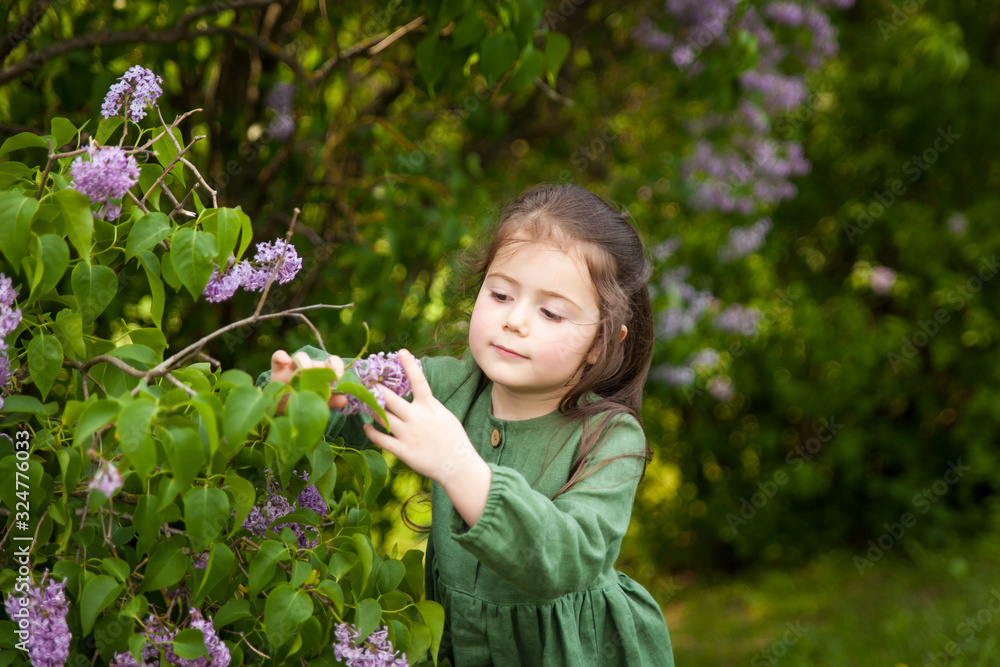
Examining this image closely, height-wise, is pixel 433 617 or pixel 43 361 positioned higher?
pixel 43 361

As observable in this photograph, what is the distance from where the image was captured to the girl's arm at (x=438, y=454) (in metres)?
1.21

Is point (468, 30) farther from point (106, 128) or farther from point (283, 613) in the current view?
point (283, 613)

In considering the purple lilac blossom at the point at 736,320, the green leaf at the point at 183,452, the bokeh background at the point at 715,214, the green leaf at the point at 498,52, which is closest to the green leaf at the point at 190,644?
the green leaf at the point at 183,452

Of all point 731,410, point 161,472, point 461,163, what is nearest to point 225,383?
point 161,472

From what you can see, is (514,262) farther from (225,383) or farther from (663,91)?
(663,91)

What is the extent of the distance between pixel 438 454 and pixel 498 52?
1218 millimetres

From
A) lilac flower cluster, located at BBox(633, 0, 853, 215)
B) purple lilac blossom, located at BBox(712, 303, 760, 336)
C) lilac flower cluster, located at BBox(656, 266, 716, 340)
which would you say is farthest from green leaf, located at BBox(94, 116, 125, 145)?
purple lilac blossom, located at BBox(712, 303, 760, 336)

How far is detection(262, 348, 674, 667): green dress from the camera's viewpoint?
1359 millimetres

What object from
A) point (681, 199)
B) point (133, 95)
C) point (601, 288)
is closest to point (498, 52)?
point (601, 288)

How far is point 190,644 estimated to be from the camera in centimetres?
110

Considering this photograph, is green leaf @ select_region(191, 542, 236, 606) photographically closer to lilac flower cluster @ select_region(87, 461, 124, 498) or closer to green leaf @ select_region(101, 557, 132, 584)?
green leaf @ select_region(101, 557, 132, 584)

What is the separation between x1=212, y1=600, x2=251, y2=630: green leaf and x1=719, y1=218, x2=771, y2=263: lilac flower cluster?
313cm

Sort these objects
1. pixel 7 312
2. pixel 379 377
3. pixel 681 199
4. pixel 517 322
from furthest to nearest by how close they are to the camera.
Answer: pixel 681 199 → pixel 517 322 → pixel 379 377 → pixel 7 312

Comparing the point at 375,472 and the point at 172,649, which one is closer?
the point at 172,649
